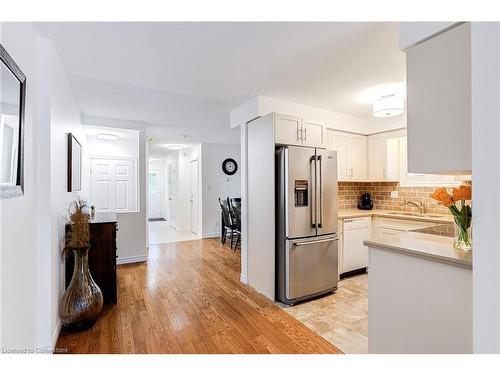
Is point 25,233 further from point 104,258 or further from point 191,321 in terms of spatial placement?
point 191,321

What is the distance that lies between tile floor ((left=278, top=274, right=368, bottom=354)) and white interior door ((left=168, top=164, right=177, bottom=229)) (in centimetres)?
594

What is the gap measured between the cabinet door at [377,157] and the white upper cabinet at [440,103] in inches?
107

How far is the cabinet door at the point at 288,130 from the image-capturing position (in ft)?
9.18

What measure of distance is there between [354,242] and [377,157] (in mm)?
1422

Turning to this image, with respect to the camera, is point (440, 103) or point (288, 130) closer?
point (440, 103)

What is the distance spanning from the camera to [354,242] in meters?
3.55

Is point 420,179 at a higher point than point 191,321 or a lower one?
higher

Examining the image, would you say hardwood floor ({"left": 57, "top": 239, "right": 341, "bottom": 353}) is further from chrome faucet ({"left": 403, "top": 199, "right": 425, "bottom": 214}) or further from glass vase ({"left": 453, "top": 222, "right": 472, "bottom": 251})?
chrome faucet ({"left": 403, "top": 199, "right": 425, "bottom": 214})

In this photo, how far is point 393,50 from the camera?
6.57ft

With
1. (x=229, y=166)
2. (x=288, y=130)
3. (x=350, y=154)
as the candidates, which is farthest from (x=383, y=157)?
(x=229, y=166)

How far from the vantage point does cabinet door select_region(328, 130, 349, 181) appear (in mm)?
3768

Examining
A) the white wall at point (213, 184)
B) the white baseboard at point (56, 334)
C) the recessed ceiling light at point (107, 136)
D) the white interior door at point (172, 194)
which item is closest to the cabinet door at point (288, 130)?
the white baseboard at point (56, 334)

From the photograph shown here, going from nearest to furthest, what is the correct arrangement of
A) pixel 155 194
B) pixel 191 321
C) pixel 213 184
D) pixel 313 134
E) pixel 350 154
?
pixel 191 321, pixel 313 134, pixel 350 154, pixel 213 184, pixel 155 194

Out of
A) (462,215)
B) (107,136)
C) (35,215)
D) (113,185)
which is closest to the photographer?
(462,215)
